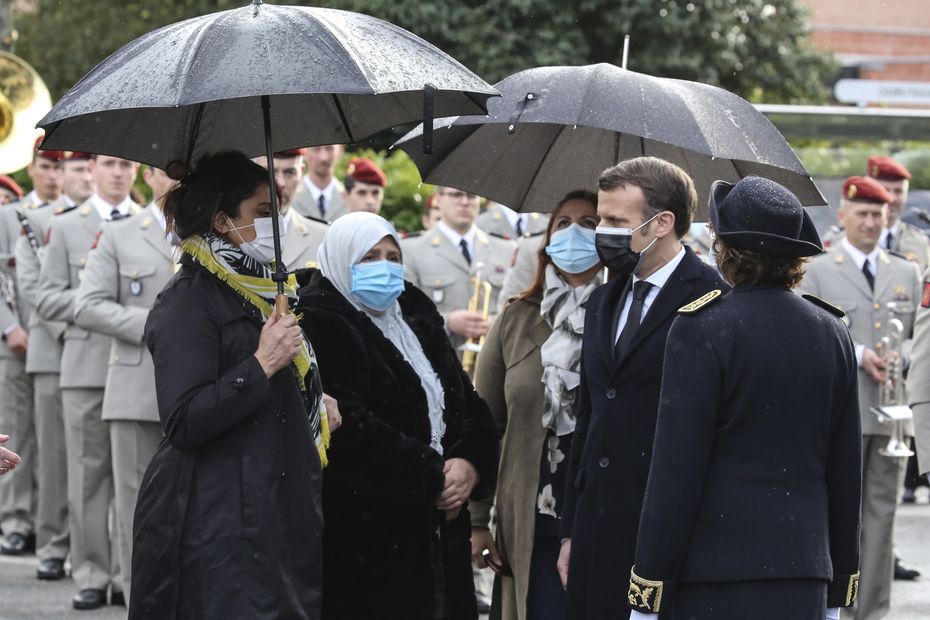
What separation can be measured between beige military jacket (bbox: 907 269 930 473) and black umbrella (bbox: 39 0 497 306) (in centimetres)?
302

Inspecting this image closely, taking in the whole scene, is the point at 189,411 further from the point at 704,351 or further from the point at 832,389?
the point at 832,389

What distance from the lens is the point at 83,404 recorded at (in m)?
8.03

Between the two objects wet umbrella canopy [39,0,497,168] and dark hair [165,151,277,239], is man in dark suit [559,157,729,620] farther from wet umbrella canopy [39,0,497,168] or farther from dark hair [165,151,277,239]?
dark hair [165,151,277,239]

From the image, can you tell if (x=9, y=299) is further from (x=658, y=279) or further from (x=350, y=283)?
(x=658, y=279)

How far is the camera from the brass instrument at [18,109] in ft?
39.0

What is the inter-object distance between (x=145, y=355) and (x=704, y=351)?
4.36 metres

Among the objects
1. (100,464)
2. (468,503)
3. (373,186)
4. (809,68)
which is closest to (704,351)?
(468,503)

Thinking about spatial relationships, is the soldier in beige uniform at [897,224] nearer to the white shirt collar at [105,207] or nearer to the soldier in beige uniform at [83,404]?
the white shirt collar at [105,207]

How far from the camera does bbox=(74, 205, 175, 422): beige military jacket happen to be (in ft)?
24.5

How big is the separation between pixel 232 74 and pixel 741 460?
1.71 metres

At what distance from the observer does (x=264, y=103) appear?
181 inches

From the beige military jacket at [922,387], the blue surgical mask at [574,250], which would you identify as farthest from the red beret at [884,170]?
the blue surgical mask at [574,250]

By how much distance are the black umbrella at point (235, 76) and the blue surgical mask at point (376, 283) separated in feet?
2.03

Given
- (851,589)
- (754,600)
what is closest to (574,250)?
(851,589)
